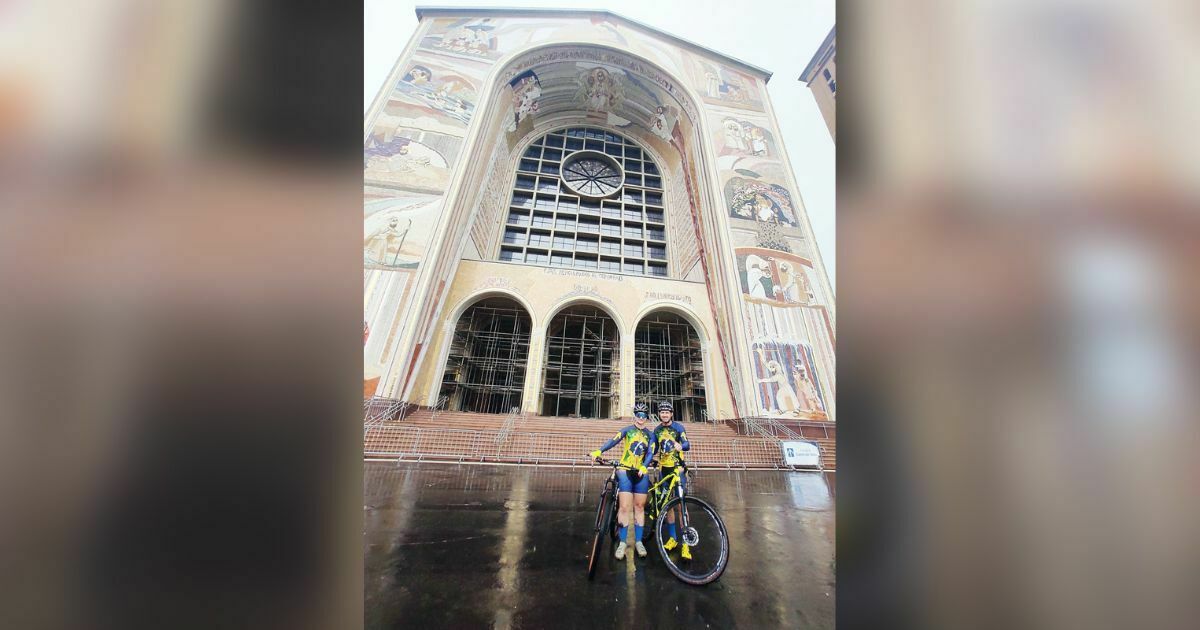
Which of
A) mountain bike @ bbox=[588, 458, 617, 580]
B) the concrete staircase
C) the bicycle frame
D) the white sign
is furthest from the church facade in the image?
the bicycle frame

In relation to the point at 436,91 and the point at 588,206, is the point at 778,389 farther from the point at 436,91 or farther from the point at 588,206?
A: the point at 436,91

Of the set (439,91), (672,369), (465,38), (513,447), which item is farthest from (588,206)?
(513,447)

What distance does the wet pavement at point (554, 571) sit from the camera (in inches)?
103

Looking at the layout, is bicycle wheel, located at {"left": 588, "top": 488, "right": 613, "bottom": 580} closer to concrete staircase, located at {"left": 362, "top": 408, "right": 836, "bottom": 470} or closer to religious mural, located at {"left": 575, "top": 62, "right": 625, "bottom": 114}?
concrete staircase, located at {"left": 362, "top": 408, "right": 836, "bottom": 470}

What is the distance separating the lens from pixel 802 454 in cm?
896

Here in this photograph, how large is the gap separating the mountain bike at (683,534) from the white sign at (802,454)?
5.86 m

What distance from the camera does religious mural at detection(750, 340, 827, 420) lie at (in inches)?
465

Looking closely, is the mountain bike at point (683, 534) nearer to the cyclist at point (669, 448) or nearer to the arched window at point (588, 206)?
the cyclist at point (669, 448)

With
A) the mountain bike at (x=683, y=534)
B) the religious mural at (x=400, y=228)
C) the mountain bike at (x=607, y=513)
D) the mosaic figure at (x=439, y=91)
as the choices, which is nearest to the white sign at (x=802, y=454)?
the mountain bike at (x=683, y=534)

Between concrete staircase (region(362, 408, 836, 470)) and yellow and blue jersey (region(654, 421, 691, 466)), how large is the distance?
18.9 feet
